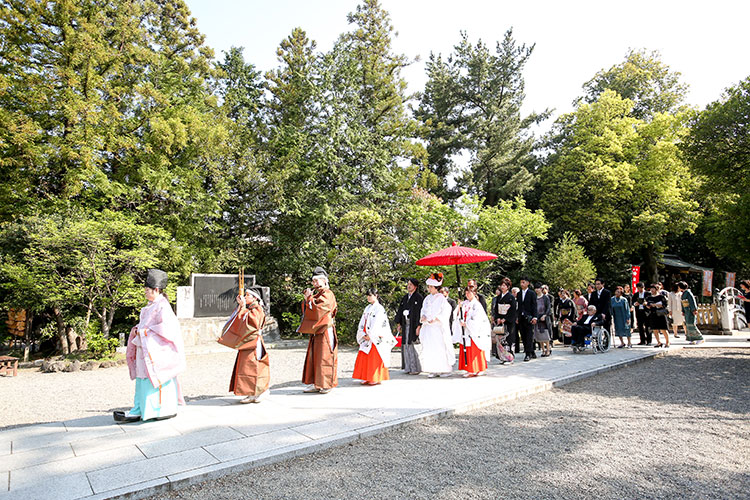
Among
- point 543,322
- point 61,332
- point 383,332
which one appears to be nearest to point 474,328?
point 383,332

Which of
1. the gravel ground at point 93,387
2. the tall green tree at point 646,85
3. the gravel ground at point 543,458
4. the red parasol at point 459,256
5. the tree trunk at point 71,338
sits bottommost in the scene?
the gravel ground at point 543,458

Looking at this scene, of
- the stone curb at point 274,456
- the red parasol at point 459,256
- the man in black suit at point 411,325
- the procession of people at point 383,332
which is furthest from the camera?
the red parasol at point 459,256

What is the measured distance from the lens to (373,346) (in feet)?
25.1

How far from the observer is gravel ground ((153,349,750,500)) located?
357cm

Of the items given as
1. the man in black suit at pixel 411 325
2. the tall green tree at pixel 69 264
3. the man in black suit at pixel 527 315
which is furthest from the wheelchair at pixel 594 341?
the tall green tree at pixel 69 264

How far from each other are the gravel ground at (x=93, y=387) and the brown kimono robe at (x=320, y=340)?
1542 mm

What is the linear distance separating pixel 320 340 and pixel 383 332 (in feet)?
4.09

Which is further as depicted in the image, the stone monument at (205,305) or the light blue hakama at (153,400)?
the stone monument at (205,305)

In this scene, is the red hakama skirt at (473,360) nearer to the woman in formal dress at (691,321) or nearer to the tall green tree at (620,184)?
the woman in formal dress at (691,321)

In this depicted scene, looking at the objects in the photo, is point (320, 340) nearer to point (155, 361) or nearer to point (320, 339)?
point (320, 339)

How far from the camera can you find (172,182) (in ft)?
53.9

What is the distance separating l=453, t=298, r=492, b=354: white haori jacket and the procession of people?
2 cm

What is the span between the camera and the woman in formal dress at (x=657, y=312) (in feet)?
39.2

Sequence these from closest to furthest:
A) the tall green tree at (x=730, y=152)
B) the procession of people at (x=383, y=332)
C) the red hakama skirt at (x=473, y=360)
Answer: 1. the procession of people at (x=383, y=332)
2. the red hakama skirt at (x=473, y=360)
3. the tall green tree at (x=730, y=152)
